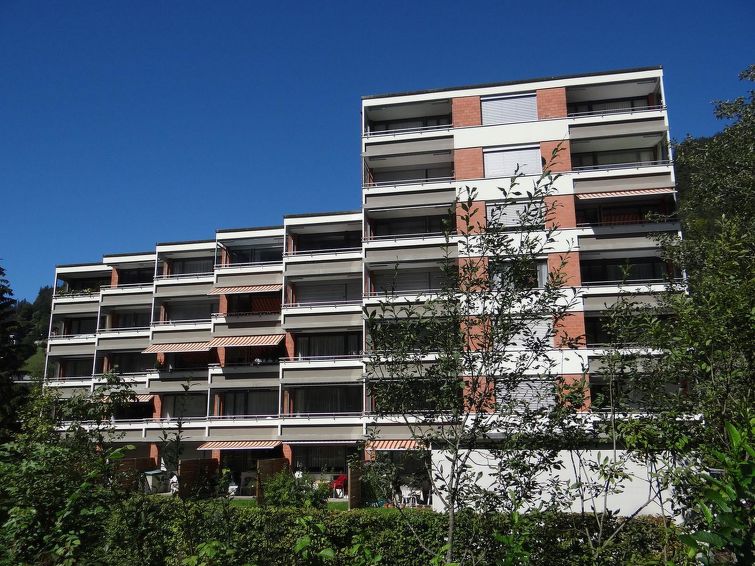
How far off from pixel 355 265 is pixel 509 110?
576 inches

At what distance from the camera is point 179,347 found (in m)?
43.5

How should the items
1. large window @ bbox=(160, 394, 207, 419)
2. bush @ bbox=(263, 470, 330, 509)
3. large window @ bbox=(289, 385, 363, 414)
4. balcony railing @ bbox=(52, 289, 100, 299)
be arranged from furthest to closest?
1. balcony railing @ bbox=(52, 289, 100, 299)
2. large window @ bbox=(160, 394, 207, 419)
3. large window @ bbox=(289, 385, 363, 414)
4. bush @ bbox=(263, 470, 330, 509)

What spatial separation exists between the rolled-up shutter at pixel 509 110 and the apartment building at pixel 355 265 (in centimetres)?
9

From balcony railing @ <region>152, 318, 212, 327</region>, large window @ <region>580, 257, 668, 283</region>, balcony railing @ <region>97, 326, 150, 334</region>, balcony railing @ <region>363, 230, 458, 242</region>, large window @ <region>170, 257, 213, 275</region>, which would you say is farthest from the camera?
balcony railing @ <region>97, 326, 150, 334</region>

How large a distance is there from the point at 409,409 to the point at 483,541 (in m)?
2.11

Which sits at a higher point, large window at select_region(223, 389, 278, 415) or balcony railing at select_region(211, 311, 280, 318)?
balcony railing at select_region(211, 311, 280, 318)

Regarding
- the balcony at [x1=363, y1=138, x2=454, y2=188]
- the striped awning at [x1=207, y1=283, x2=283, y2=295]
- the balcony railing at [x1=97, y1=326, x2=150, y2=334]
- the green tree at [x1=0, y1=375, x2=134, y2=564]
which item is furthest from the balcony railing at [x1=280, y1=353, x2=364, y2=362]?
the green tree at [x1=0, y1=375, x2=134, y2=564]

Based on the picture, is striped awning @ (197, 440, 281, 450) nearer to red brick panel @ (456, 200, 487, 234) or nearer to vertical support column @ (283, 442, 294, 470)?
vertical support column @ (283, 442, 294, 470)

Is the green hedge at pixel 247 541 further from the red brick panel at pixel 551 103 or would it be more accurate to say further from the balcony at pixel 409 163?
the balcony at pixel 409 163

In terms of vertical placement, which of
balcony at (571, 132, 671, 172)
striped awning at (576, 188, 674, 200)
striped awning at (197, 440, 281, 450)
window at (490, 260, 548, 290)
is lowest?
striped awning at (197, 440, 281, 450)

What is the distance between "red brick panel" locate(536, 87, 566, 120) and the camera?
1420 inches

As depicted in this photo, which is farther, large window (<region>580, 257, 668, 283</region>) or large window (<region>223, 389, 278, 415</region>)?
large window (<region>223, 389, 278, 415</region>)

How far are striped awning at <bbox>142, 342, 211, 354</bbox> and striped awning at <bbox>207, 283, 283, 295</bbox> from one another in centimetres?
408

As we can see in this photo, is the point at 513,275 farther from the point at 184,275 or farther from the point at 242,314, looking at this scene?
the point at 184,275
